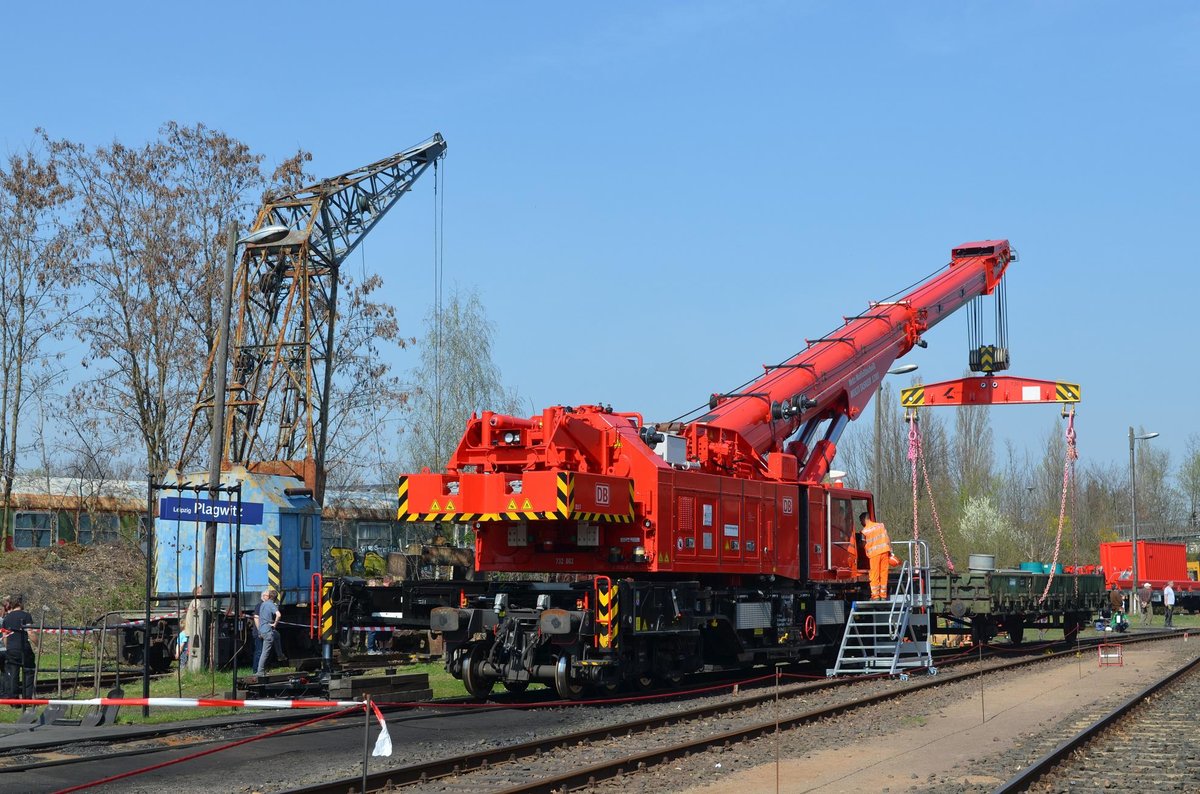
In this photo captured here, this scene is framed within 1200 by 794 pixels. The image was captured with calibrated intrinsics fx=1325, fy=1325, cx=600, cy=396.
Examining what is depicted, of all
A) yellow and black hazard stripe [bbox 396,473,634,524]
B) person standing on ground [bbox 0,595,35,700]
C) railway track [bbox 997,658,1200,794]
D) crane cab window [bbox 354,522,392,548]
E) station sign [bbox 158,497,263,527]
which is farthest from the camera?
crane cab window [bbox 354,522,392,548]

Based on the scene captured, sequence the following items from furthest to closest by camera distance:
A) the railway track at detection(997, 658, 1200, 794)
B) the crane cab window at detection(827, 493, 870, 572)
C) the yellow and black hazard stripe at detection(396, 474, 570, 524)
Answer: the crane cab window at detection(827, 493, 870, 572) → the yellow and black hazard stripe at detection(396, 474, 570, 524) → the railway track at detection(997, 658, 1200, 794)

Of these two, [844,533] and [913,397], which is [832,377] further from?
[913,397]

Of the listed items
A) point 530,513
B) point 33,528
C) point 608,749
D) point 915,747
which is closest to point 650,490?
point 530,513

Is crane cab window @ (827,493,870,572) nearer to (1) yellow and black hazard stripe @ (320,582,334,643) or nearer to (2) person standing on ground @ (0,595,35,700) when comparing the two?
(1) yellow and black hazard stripe @ (320,582,334,643)

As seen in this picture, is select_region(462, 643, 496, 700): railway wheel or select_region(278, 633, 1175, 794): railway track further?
select_region(462, 643, 496, 700): railway wheel

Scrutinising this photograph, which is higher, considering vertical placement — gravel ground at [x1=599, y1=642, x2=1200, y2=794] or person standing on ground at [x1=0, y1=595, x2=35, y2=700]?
person standing on ground at [x1=0, y1=595, x2=35, y2=700]

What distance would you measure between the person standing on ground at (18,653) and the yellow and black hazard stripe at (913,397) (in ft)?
52.6

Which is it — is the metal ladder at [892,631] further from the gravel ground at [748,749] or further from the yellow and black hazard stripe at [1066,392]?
the yellow and black hazard stripe at [1066,392]

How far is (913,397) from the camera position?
2614 cm

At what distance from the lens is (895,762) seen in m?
11.9

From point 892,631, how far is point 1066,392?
659cm

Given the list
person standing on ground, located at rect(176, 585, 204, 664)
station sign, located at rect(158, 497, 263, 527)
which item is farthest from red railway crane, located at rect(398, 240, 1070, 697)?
person standing on ground, located at rect(176, 585, 204, 664)

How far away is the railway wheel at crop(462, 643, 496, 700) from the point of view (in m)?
16.8

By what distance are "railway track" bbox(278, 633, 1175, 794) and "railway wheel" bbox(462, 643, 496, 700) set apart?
2.96 meters
